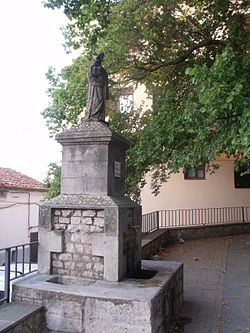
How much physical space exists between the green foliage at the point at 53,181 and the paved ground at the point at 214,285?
3.83 meters

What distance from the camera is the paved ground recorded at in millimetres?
4990

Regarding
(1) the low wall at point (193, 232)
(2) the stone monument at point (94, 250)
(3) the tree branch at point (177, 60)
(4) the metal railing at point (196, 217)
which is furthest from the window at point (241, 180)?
(2) the stone monument at point (94, 250)

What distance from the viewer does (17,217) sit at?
520 inches

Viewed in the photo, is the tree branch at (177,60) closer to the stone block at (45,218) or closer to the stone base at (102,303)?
the stone block at (45,218)

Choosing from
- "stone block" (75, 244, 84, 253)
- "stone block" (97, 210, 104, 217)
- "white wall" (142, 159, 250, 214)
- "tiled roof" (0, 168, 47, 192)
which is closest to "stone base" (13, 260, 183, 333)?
"stone block" (75, 244, 84, 253)

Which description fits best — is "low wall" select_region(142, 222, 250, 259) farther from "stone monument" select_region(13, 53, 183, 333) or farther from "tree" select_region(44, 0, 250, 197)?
"stone monument" select_region(13, 53, 183, 333)

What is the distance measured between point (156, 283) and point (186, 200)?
33.2 feet

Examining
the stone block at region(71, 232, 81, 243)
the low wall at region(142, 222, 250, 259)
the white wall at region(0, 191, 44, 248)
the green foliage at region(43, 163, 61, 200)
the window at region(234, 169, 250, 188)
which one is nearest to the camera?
the stone block at region(71, 232, 81, 243)

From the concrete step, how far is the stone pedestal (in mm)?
849

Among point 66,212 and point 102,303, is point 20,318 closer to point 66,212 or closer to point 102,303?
point 102,303

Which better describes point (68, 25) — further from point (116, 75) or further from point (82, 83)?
point (116, 75)

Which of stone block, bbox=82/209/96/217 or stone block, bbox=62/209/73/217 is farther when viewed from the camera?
stone block, bbox=62/209/73/217

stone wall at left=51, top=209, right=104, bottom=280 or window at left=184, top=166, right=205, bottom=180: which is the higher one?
window at left=184, top=166, right=205, bottom=180

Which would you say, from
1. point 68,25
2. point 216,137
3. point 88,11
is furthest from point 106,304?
point 68,25
